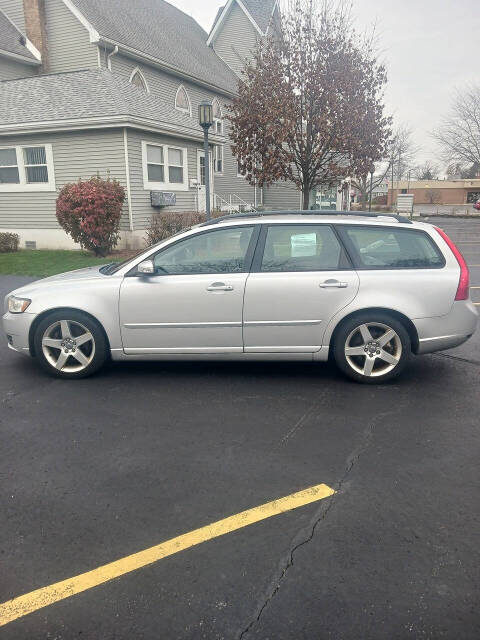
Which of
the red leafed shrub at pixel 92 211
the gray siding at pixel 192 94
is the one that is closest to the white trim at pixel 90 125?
the red leafed shrub at pixel 92 211

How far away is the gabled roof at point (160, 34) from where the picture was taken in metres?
20.0

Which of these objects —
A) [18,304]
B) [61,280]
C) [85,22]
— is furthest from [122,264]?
[85,22]

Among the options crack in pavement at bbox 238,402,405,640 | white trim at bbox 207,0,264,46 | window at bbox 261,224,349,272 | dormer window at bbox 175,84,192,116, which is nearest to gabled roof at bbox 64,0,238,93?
white trim at bbox 207,0,264,46

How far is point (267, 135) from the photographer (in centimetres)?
1548

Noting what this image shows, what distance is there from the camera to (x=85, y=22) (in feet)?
61.6

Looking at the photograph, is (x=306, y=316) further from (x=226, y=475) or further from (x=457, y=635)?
(x=457, y=635)

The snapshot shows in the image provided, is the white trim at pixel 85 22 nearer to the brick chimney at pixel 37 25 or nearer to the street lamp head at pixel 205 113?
the brick chimney at pixel 37 25

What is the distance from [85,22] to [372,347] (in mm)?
19157

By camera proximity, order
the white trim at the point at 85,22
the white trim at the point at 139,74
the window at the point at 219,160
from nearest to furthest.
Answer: the white trim at the point at 85,22 < the white trim at the point at 139,74 < the window at the point at 219,160

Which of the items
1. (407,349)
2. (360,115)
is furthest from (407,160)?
(407,349)

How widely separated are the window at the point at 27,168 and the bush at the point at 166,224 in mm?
3582

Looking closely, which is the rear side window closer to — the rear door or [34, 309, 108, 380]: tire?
the rear door

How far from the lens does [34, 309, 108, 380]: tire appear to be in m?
5.06

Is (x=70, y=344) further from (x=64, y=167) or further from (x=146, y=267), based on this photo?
(x=64, y=167)
